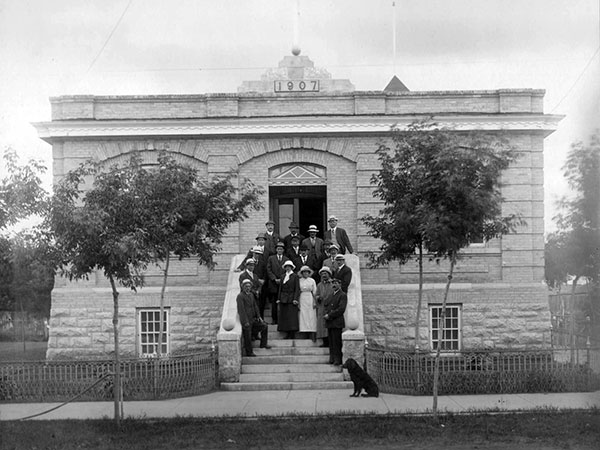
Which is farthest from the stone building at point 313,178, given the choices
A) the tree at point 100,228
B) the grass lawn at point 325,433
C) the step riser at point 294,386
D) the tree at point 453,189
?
the grass lawn at point 325,433

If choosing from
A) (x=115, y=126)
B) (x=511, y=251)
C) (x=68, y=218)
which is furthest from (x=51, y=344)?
(x=511, y=251)

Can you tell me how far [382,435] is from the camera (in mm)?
11742

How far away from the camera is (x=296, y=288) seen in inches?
728

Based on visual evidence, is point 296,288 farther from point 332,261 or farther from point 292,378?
point 292,378

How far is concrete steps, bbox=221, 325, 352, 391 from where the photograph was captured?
1642cm

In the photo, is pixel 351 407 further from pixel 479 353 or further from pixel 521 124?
pixel 521 124

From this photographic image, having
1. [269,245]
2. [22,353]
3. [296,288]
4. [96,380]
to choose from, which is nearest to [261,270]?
[269,245]

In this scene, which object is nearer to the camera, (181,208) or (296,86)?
(181,208)

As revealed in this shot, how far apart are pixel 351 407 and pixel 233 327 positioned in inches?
160

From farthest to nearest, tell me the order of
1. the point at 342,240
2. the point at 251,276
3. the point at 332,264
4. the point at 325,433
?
1. the point at 342,240
2. the point at 332,264
3. the point at 251,276
4. the point at 325,433

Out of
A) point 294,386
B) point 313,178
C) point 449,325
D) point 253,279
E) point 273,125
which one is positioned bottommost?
point 294,386

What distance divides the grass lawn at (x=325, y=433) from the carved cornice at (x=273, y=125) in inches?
422

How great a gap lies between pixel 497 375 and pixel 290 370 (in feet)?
13.5

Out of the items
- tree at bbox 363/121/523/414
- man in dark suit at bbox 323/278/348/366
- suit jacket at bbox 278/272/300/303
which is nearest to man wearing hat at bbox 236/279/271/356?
suit jacket at bbox 278/272/300/303
